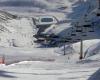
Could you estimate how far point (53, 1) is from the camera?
159ft

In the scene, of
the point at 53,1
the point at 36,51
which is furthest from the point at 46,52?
the point at 53,1

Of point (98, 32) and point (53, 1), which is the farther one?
point (53, 1)

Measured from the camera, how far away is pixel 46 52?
72.8ft

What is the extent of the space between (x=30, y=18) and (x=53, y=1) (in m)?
11.8

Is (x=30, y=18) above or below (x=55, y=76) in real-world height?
below

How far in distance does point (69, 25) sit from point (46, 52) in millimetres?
11399

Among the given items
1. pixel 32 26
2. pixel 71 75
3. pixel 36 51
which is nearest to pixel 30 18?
pixel 32 26

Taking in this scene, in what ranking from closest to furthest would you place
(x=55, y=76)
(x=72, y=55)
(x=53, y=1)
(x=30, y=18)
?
(x=55, y=76)
(x=72, y=55)
(x=30, y=18)
(x=53, y=1)

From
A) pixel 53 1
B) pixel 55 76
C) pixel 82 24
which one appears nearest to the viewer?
pixel 55 76

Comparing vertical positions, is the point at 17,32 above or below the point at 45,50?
below

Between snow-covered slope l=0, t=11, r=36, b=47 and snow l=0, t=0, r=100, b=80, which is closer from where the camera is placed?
snow l=0, t=0, r=100, b=80

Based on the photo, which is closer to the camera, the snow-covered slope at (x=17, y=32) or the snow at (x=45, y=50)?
the snow at (x=45, y=50)

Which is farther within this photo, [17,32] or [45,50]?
[17,32]

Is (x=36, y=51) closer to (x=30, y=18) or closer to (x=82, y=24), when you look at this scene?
(x=82, y=24)
